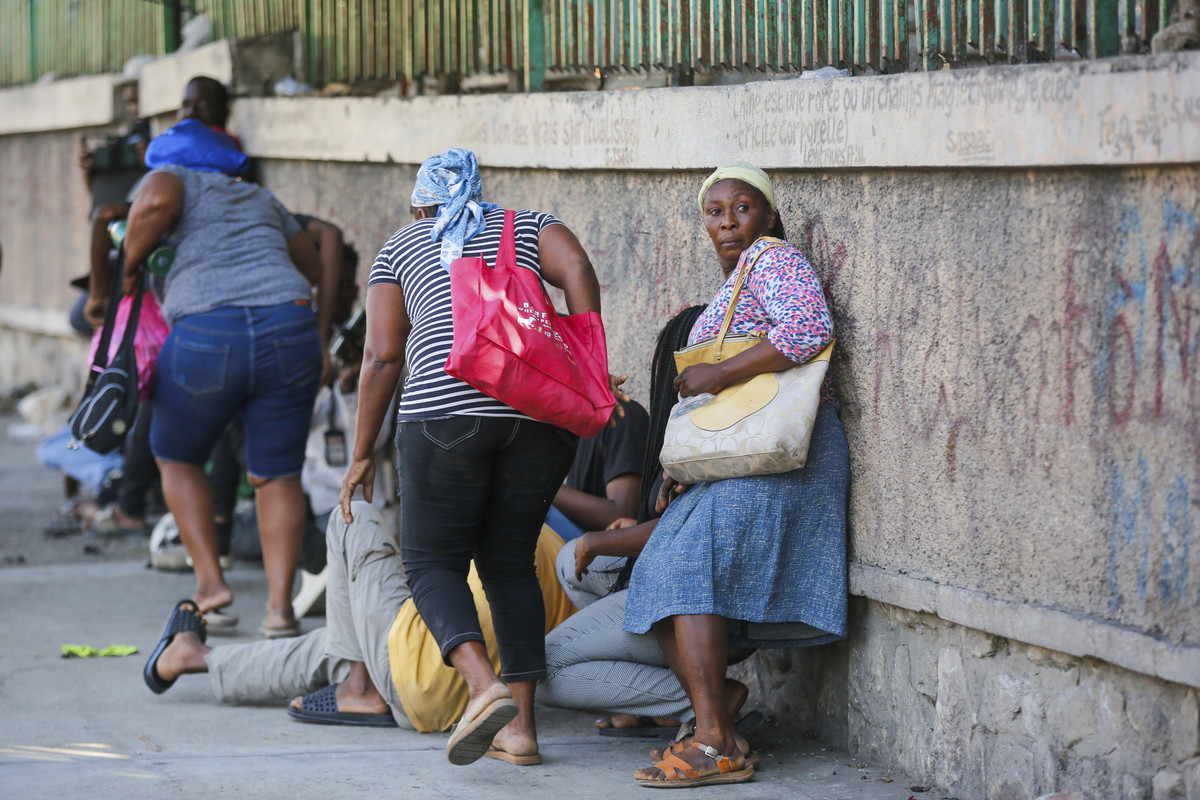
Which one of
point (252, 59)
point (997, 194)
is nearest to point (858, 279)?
point (997, 194)

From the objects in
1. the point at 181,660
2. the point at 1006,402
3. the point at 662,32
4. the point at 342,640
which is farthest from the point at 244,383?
the point at 1006,402

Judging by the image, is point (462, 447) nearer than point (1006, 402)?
No

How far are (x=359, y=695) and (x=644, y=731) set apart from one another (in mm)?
845

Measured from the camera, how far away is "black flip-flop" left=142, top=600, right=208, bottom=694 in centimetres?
445

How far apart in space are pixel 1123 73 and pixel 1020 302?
554 millimetres

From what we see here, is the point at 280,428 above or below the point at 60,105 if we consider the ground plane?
below

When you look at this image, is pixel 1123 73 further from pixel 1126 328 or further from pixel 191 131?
pixel 191 131

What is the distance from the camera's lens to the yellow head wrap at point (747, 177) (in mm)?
3900

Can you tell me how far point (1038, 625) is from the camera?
322 centimetres

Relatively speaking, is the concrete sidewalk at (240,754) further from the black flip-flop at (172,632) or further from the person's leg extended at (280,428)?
the person's leg extended at (280,428)

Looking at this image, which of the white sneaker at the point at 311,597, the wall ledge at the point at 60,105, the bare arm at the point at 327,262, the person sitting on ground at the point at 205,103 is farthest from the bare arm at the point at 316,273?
the wall ledge at the point at 60,105

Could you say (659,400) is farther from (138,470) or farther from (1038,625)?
(138,470)

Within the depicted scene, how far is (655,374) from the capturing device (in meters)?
4.18

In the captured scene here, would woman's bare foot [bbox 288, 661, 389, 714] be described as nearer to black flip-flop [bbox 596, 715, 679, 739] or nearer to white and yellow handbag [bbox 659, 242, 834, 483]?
black flip-flop [bbox 596, 715, 679, 739]
